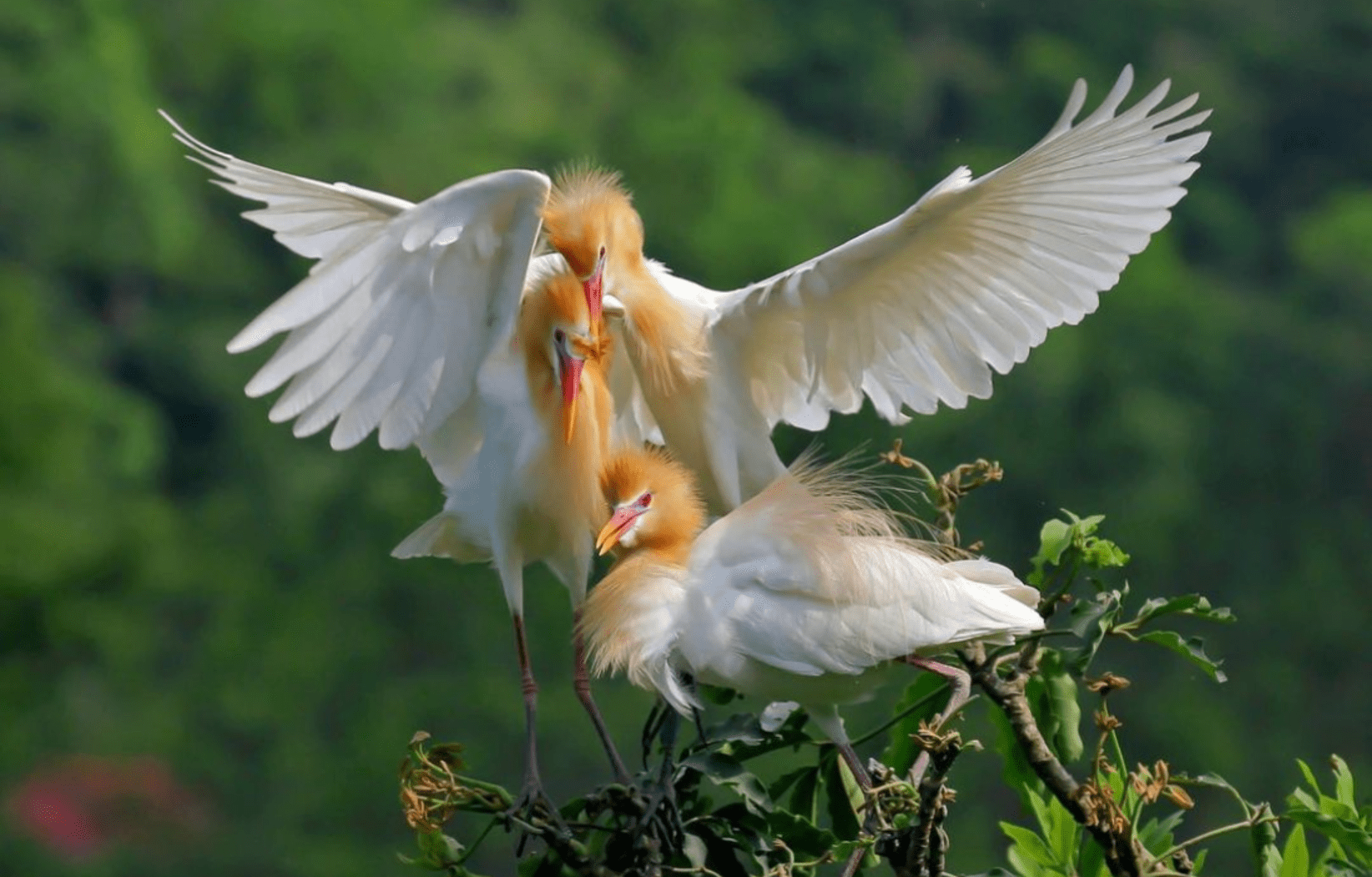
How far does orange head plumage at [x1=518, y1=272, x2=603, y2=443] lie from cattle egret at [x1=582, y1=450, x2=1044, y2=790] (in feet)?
0.69

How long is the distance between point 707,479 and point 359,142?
11165 millimetres

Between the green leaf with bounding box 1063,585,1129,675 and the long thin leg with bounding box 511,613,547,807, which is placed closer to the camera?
the green leaf with bounding box 1063,585,1129,675

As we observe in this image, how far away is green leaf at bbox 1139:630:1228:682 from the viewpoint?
64.1 inches

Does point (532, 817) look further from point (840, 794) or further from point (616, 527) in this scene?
point (616, 527)

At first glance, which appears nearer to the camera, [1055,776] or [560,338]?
[1055,776]

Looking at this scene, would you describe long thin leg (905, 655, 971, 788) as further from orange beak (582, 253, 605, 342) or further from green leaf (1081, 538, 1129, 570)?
orange beak (582, 253, 605, 342)

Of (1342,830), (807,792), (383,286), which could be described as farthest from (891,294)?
(1342,830)

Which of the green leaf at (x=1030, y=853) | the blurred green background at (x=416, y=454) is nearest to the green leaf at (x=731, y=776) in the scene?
the green leaf at (x=1030, y=853)

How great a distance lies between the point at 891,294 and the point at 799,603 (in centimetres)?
56

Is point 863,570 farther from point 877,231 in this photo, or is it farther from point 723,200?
point 723,200

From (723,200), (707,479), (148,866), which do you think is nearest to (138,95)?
(723,200)

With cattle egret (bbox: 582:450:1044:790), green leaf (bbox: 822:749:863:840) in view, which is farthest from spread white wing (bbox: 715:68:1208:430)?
green leaf (bbox: 822:749:863:840)

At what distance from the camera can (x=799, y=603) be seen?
1.96 metres

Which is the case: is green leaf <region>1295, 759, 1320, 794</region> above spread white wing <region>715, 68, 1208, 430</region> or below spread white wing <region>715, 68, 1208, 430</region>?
below
